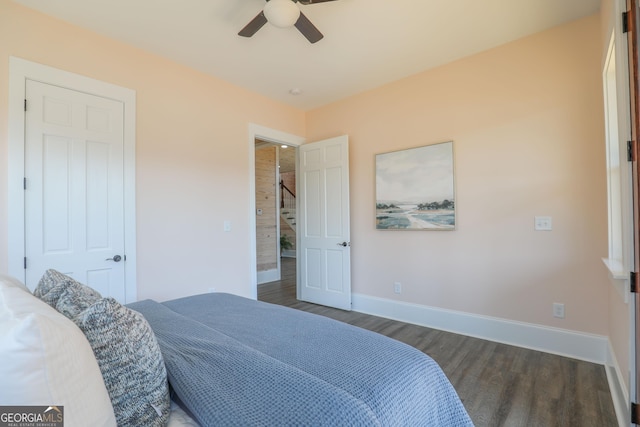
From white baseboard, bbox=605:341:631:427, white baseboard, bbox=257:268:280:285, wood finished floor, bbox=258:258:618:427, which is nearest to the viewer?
white baseboard, bbox=605:341:631:427

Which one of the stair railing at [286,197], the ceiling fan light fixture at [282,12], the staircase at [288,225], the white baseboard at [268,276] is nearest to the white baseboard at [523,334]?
the white baseboard at [268,276]

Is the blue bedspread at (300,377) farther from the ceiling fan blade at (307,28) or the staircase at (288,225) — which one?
the staircase at (288,225)

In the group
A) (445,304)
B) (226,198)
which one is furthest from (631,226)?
(226,198)

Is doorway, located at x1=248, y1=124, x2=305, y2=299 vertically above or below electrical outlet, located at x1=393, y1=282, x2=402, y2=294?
above

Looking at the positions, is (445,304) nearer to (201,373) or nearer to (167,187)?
(201,373)

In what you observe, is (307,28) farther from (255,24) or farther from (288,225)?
(288,225)

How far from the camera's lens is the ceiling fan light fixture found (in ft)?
6.33

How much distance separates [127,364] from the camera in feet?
2.72

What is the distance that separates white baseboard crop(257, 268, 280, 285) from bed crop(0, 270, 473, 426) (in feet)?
14.1

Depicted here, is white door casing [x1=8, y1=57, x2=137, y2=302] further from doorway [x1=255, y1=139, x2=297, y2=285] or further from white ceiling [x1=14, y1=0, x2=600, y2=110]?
doorway [x1=255, y1=139, x2=297, y2=285]

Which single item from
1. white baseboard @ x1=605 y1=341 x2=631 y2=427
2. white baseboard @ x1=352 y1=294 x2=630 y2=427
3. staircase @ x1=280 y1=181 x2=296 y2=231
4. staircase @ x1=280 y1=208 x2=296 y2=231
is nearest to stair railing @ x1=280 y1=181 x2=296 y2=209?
staircase @ x1=280 y1=181 x2=296 y2=231

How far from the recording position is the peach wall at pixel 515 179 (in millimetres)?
2401

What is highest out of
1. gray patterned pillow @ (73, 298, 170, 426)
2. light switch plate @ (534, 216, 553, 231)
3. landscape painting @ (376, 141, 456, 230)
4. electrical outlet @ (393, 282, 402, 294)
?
landscape painting @ (376, 141, 456, 230)

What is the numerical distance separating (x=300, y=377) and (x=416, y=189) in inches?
108
